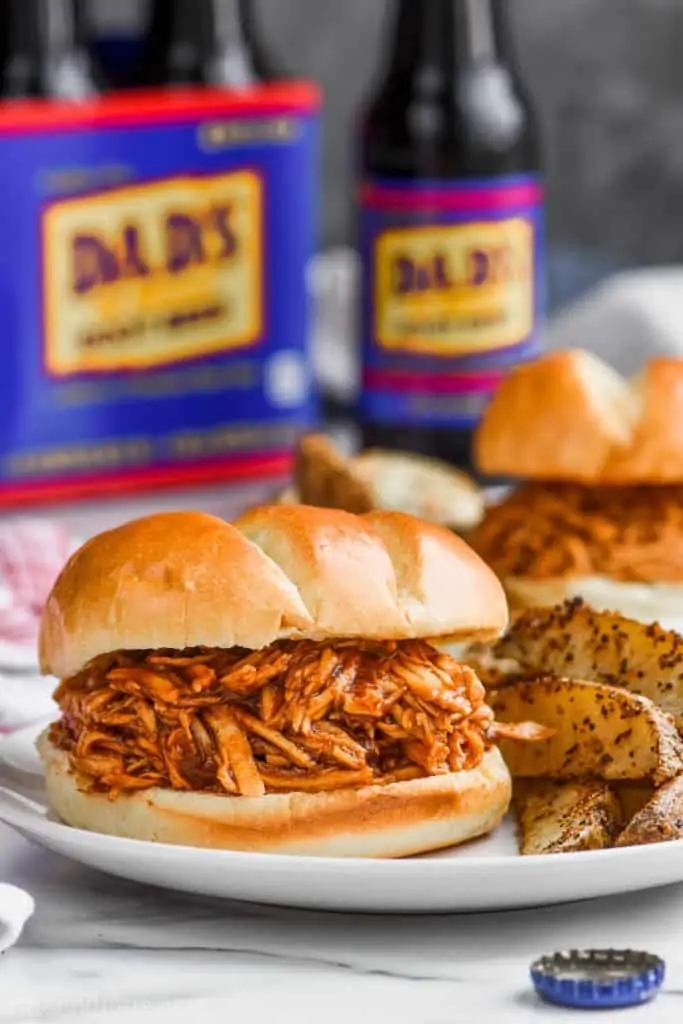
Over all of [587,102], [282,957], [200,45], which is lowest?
[587,102]

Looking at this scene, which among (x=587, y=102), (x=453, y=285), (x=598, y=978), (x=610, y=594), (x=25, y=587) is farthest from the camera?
(x=587, y=102)

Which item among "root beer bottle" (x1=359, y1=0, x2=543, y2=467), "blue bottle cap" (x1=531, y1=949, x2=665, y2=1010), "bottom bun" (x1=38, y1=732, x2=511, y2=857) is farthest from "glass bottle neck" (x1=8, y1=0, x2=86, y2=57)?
"blue bottle cap" (x1=531, y1=949, x2=665, y2=1010)

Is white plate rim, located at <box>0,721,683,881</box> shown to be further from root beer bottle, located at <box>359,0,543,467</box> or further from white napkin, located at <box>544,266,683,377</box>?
white napkin, located at <box>544,266,683,377</box>

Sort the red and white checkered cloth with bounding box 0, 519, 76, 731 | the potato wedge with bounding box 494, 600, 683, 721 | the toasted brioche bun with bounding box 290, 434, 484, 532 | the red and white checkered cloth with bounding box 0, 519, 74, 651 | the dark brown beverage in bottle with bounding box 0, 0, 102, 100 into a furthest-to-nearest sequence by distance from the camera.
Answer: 1. the dark brown beverage in bottle with bounding box 0, 0, 102, 100
2. the toasted brioche bun with bounding box 290, 434, 484, 532
3. the red and white checkered cloth with bounding box 0, 519, 74, 651
4. the red and white checkered cloth with bounding box 0, 519, 76, 731
5. the potato wedge with bounding box 494, 600, 683, 721

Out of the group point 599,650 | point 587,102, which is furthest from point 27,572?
point 587,102

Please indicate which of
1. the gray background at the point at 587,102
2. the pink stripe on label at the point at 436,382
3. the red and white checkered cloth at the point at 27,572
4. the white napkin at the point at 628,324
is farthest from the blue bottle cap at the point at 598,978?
the gray background at the point at 587,102

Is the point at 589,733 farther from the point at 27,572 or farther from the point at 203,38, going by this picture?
the point at 203,38

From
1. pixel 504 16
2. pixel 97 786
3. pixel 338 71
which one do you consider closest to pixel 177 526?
pixel 97 786
